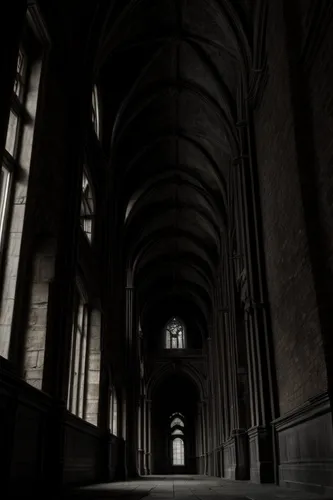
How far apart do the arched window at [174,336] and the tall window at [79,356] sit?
2351cm

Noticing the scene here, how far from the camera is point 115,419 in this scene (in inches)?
754

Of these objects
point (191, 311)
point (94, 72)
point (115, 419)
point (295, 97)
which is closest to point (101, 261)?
point (94, 72)

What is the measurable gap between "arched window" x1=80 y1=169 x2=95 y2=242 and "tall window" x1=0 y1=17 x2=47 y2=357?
5018 mm

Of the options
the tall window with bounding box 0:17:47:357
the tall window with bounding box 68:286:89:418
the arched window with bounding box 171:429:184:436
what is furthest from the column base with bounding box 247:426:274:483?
the arched window with bounding box 171:429:184:436

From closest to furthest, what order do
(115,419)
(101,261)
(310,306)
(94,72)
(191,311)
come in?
(310,306) → (94,72) → (101,261) → (115,419) → (191,311)

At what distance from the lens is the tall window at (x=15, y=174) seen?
777 centimetres

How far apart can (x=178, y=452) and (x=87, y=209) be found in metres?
35.6

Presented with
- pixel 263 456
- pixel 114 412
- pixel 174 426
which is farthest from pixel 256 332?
pixel 174 426

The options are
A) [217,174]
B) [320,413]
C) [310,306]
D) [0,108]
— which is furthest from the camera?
[217,174]

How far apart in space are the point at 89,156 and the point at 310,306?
855cm

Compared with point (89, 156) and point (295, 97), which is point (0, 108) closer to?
point (295, 97)

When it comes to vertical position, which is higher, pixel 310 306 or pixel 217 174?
pixel 217 174

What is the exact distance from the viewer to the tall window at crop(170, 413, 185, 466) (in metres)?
44.3

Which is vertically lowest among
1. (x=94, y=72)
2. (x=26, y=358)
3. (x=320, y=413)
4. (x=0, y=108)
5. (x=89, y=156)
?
(x=320, y=413)
